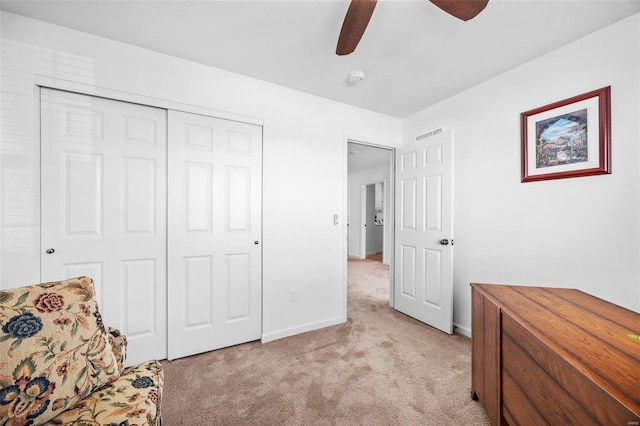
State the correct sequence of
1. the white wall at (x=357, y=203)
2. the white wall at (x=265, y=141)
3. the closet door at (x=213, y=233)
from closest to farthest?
the white wall at (x=265, y=141) < the closet door at (x=213, y=233) < the white wall at (x=357, y=203)

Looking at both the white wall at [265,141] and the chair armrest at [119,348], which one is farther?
the white wall at [265,141]

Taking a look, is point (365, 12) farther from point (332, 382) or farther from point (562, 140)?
point (332, 382)

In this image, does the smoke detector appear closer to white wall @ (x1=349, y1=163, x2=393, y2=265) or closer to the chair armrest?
the chair armrest

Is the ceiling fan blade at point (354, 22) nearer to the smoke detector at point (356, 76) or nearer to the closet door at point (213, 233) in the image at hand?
the smoke detector at point (356, 76)

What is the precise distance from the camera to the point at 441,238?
8.49 feet

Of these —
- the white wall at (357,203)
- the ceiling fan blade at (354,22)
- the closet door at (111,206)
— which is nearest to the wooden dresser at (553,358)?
the ceiling fan blade at (354,22)

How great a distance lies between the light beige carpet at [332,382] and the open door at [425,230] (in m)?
0.31

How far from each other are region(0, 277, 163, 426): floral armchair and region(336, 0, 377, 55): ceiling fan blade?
1.72 metres

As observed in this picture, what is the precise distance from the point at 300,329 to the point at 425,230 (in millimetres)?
1636

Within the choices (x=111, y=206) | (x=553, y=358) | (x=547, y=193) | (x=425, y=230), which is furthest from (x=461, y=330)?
(x=111, y=206)

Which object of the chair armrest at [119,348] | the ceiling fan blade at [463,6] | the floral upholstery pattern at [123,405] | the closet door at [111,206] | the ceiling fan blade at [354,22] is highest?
the ceiling fan blade at [354,22]

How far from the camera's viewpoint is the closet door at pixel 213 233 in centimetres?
207

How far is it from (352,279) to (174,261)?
3.29 m

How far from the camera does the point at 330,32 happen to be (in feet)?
5.68
